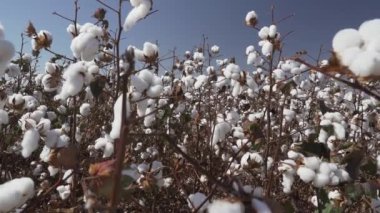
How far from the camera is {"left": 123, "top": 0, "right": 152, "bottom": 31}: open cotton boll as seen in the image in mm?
1694

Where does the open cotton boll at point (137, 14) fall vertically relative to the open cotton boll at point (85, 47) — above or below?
above

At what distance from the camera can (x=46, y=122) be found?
1899mm

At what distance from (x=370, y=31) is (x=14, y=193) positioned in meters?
0.79

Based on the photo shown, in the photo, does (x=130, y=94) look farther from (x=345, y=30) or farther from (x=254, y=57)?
(x=254, y=57)

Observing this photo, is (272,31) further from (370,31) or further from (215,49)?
(215,49)

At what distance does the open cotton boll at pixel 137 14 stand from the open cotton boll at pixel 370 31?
0.95 meters

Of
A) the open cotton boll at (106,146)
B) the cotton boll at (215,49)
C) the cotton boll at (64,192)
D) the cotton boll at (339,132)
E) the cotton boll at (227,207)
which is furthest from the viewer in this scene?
the cotton boll at (215,49)

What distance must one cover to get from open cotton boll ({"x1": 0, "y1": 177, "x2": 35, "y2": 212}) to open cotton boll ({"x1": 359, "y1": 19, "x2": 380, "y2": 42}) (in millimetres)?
745

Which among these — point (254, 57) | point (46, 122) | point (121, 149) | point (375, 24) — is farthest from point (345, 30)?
point (254, 57)

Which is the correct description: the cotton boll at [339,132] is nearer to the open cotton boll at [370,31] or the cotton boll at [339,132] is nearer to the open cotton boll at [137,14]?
the open cotton boll at [137,14]

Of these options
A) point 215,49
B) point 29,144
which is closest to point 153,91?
point 29,144

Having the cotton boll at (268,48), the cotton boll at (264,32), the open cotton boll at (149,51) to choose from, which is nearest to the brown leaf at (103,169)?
the open cotton boll at (149,51)

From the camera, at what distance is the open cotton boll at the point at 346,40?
2.87 ft

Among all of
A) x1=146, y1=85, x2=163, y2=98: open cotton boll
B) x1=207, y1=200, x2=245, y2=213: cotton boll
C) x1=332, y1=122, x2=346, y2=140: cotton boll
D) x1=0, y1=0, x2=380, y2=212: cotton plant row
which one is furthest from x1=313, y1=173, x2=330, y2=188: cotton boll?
x1=207, y1=200, x2=245, y2=213: cotton boll
